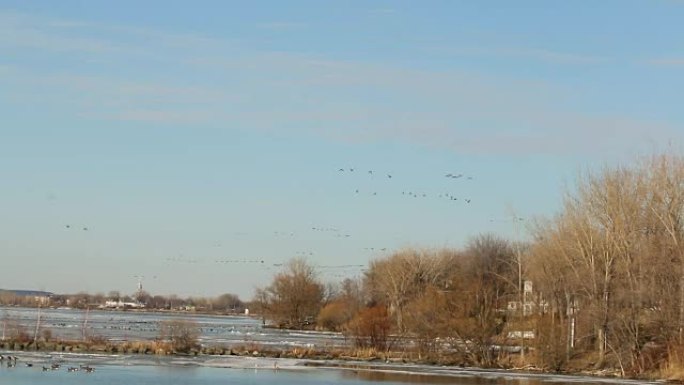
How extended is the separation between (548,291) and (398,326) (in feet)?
33.0

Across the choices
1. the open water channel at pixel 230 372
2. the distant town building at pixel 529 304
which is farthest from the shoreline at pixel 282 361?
the distant town building at pixel 529 304

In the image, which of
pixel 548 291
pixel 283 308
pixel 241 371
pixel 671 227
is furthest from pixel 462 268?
pixel 241 371

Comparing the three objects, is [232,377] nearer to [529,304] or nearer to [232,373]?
[232,373]

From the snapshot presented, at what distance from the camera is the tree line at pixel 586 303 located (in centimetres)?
A: 4972

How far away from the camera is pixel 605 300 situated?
2063 inches

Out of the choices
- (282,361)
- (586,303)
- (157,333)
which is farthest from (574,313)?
(157,333)

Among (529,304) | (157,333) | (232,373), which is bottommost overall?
(232,373)

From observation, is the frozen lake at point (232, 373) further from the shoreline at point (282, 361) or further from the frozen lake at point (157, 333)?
the frozen lake at point (157, 333)

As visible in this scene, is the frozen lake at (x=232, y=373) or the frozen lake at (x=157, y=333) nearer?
the frozen lake at (x=232, y=373)

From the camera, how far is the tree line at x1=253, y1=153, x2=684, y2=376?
163 ft

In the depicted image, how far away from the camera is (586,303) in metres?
54.4

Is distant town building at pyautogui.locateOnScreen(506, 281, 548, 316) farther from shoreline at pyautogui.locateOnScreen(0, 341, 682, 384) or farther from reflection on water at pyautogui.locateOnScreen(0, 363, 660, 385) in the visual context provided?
reflection on water at pyautogui.locateOnScreen(0, 363, 660, 385)

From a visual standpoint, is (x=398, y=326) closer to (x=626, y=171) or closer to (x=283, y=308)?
(x=626, y=171)

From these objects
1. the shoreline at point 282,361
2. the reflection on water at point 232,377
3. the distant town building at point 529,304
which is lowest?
the reflection on water at point 232,377
